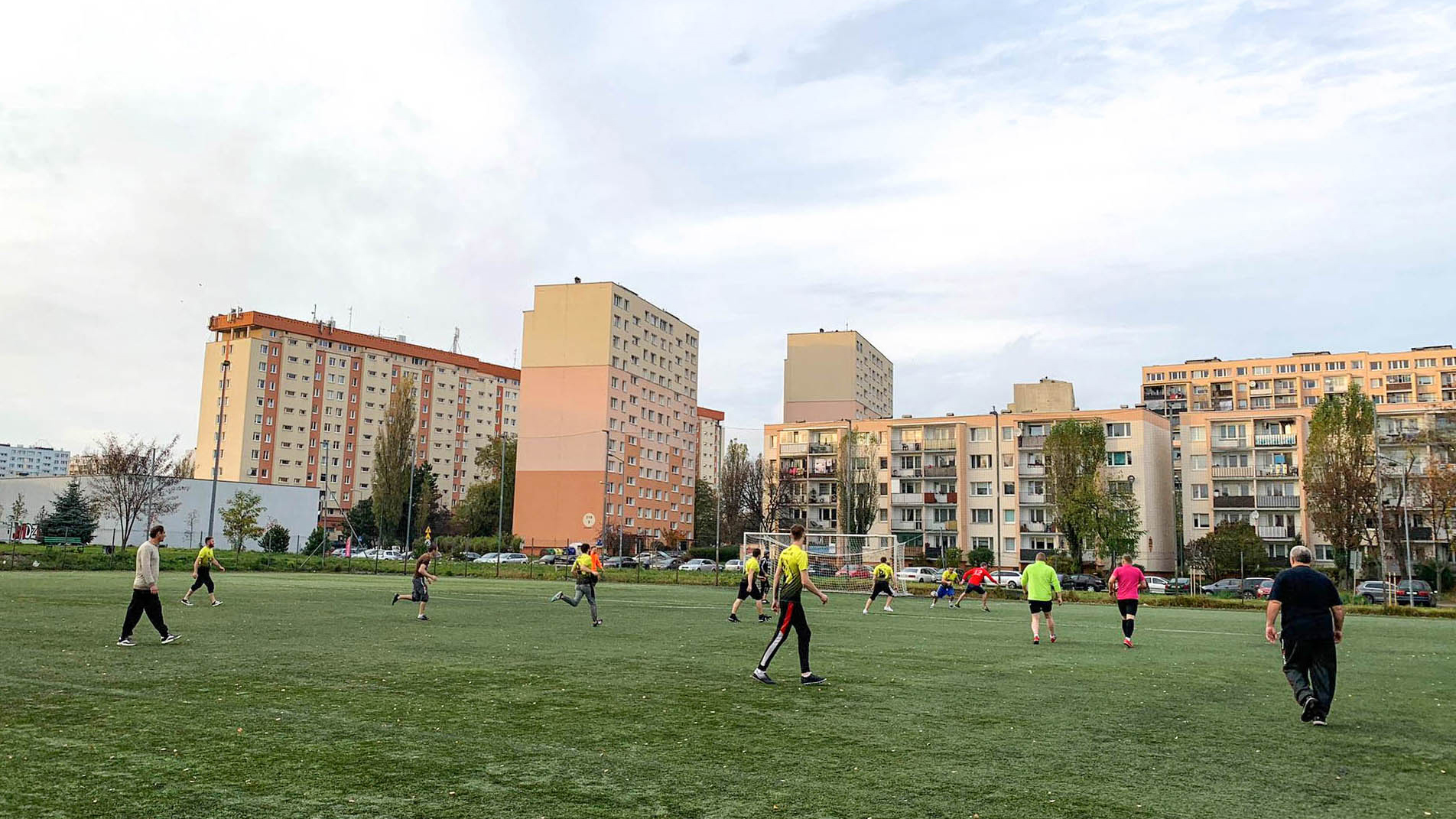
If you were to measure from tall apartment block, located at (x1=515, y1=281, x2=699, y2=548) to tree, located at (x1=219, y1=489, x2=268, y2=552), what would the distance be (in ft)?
97.0

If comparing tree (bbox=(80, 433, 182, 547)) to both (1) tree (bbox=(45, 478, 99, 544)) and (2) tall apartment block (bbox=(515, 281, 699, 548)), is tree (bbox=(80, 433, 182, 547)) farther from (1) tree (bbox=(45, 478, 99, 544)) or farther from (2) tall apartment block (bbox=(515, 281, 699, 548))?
(2) tall apartment block (bbox=(515, 281, 699, 548))

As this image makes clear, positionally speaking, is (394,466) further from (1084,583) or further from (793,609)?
(793,609)

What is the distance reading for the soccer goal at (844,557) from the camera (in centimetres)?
4866

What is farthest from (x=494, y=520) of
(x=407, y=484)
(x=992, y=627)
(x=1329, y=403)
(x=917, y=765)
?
(x=917, y=765)

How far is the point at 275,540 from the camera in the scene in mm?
82938

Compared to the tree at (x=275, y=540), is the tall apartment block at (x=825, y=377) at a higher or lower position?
higher

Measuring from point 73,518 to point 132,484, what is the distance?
11409 millimetres

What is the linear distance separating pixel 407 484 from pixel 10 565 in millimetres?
60793

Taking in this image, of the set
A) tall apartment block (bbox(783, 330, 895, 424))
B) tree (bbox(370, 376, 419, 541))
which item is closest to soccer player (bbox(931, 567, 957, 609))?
tree (bbox(370, 376, 419, 541))

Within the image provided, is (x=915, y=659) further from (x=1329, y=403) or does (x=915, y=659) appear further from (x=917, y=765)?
(x=1329, y=403)

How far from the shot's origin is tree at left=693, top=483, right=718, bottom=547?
122 meters

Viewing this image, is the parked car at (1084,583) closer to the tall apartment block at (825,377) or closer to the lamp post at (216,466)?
the lamp post at (216,466)

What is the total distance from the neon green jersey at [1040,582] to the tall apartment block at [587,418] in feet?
283

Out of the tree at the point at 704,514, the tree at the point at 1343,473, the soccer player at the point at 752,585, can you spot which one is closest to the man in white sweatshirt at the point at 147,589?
the soccer player at the point at 752,585
